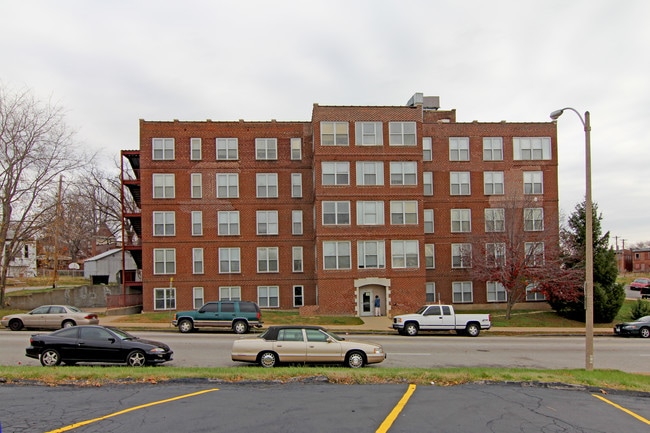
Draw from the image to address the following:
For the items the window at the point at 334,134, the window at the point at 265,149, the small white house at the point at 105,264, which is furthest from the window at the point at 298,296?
the small white house at the point at 105,264

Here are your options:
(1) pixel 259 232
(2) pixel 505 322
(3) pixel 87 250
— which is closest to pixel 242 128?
(1) pixel 259 232

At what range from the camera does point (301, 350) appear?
16.7 meters

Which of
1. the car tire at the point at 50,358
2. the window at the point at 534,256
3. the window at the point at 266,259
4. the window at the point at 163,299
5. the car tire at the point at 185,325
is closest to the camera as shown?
the car tire at the point at 50,358

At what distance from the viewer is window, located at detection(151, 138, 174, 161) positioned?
39.9 m

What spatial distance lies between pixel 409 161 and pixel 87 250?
238 ft

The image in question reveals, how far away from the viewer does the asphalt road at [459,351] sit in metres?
18.7

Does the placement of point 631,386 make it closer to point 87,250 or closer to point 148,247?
point 148,247

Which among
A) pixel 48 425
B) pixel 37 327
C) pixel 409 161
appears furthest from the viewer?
pixel 409 161

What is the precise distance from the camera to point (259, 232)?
40.7 meters

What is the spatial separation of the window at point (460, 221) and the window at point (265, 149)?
1455cm

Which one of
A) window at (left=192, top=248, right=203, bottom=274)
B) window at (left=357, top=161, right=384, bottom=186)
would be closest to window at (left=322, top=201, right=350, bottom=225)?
window at (left=357, top=161, right=384, bottom=186)

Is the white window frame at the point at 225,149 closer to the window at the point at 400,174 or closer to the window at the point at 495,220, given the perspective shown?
the window at the point at 400,174

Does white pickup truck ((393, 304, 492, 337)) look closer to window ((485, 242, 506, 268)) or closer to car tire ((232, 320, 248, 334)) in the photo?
window ((485, 242, 506, 268))

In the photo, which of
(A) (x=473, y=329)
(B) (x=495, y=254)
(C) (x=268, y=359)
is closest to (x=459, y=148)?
(B) (x=495, y=254)
